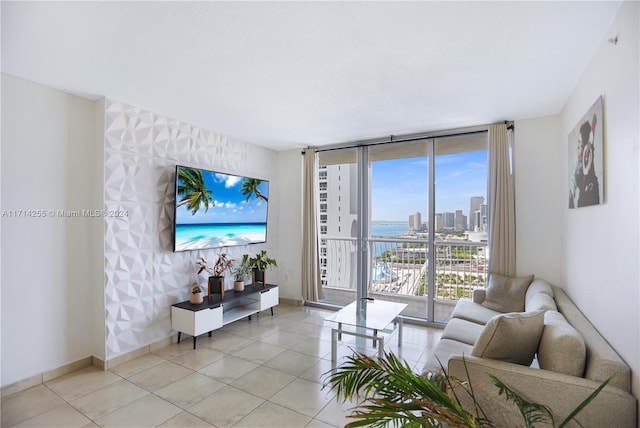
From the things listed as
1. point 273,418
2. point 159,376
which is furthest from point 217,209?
point 273,418

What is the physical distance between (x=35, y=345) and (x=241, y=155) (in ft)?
9.92

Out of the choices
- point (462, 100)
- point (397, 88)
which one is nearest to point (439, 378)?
point (397, 88)

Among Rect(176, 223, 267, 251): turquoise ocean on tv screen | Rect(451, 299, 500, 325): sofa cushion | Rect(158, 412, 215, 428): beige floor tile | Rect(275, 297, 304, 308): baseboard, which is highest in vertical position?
Rect(176, 223, 267, 251): turquoise ocean on tv screen

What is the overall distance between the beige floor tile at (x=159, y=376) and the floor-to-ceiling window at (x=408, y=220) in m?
2.57

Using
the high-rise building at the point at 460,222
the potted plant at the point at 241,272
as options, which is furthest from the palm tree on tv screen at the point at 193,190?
the high-rise building at the point at 460,222

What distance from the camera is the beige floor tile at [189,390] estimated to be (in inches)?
95.5

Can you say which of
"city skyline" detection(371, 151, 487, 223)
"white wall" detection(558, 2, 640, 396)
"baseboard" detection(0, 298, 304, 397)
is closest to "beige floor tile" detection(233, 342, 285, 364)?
"baseboard" detection(0, 298, 304, 397)

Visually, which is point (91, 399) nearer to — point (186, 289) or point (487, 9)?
point (186, 289)

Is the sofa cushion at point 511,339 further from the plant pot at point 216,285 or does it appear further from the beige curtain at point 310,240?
the beige curtain at point 310,240

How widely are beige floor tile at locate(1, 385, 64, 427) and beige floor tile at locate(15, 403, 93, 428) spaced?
62 millimetres

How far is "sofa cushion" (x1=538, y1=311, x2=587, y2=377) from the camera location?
5.27ft

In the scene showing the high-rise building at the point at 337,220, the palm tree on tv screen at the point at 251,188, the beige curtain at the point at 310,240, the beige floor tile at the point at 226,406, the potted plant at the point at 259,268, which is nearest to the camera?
the beige floor tile at the point at 226,406

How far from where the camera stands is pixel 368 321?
3.10 metres

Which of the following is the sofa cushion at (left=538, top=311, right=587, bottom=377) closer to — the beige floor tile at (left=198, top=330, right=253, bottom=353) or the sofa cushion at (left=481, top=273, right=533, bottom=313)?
the sofa cushion at (left=481, top=273, right=533, bottom=313)
